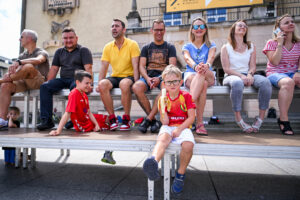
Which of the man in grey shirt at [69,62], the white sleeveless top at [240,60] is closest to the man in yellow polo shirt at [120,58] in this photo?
the man in grey shirt at [69,62]

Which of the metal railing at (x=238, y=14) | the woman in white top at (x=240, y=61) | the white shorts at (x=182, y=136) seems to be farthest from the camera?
the metal railing at (x=238, y=14)

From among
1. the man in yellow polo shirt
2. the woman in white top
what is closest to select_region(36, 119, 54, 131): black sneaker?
the man in yellow polo shirt

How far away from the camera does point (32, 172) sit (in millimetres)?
2934

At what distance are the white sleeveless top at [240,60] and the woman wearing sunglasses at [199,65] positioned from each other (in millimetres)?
307

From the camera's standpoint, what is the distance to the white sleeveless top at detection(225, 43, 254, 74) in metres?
2.92

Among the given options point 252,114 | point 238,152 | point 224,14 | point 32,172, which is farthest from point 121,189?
point 224,14

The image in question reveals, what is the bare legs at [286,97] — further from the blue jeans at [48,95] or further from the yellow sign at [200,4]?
the yellow sign at [200,4]

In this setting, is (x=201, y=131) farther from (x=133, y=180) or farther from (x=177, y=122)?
(x=133, y=180)

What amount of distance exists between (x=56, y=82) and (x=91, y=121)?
86 cm

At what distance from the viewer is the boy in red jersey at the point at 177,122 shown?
5.83 ft

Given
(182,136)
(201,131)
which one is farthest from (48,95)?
(201,131)

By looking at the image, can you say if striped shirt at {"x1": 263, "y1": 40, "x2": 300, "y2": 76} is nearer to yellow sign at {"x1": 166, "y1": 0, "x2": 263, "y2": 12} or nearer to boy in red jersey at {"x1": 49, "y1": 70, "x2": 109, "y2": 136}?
boy in red jersey at {"x1": 49, "y1": 70, "x2": 109, "y2": 136}

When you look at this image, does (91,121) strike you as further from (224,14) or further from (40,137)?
(224,14)

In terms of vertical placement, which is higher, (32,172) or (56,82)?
(56,82)
